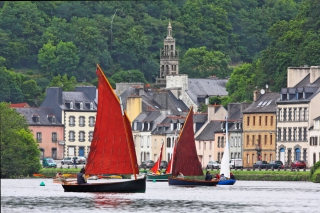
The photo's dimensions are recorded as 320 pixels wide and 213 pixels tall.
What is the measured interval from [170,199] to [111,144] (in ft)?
19.2

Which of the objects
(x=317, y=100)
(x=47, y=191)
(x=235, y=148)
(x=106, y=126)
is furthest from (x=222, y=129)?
(x=106, y=126)

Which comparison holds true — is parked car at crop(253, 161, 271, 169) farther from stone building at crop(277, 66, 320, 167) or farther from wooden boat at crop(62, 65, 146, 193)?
wooden boat at crop(62, 65, 146, 193)

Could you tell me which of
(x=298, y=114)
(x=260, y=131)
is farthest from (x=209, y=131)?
(x=298, y=114)

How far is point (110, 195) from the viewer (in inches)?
4616

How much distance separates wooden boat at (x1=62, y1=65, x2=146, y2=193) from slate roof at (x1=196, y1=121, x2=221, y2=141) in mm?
78106

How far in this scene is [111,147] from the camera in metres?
118

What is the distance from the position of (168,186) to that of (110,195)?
93.8 feet

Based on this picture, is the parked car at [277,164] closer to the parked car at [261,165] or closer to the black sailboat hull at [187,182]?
the parked car at [261,165]

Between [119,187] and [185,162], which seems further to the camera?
[185,162]

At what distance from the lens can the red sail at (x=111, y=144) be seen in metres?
118

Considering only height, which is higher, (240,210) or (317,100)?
(317,100)

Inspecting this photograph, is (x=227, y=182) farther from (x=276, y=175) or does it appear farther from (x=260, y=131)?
(x=260, y=131)

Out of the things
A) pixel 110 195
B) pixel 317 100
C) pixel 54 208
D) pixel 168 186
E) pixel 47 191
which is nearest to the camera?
pixel 54 208

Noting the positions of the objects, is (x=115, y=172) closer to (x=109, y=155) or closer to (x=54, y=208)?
(x=109, y=155)
